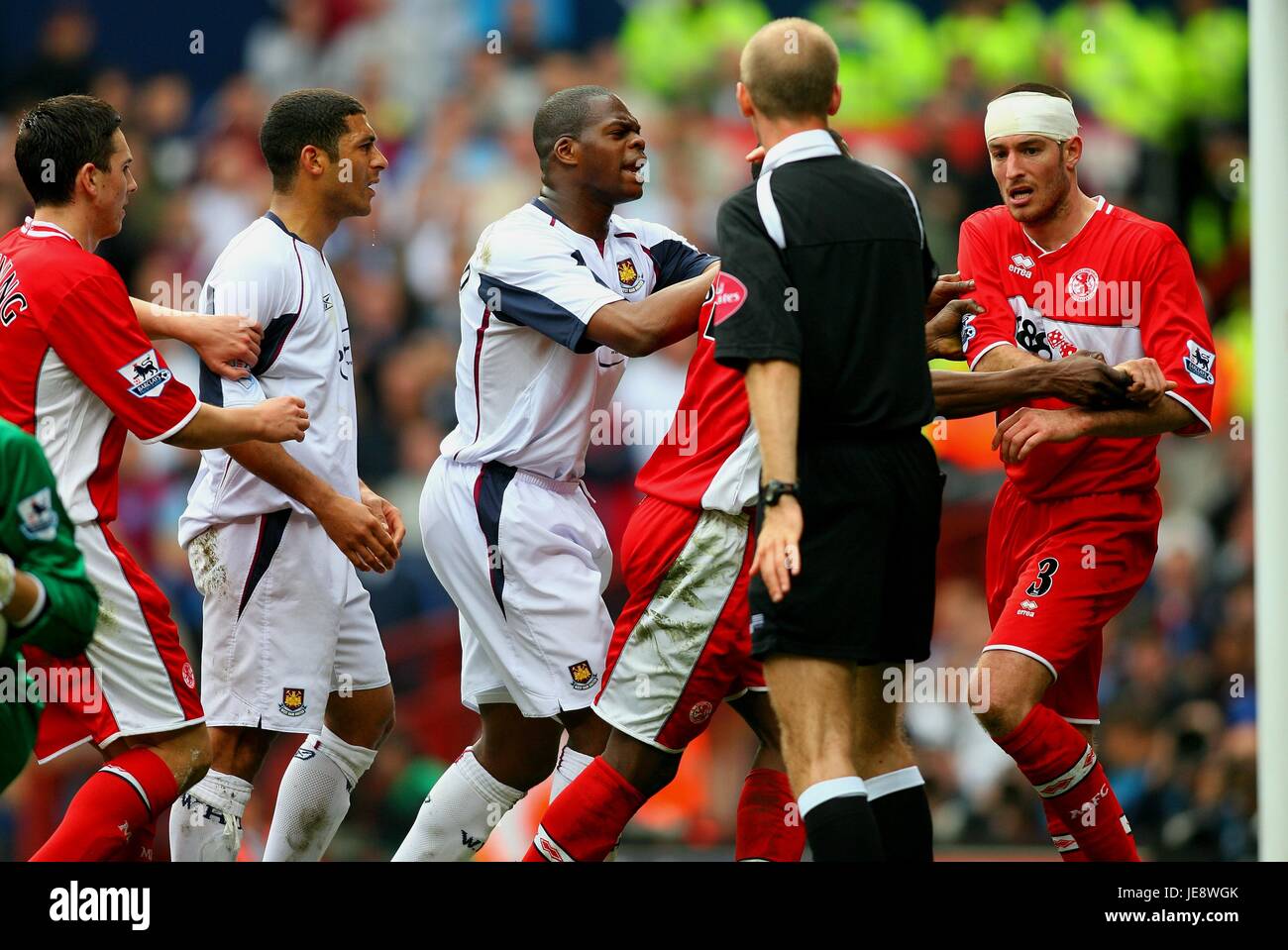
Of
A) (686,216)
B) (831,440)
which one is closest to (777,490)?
(831,440)

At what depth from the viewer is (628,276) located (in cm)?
562

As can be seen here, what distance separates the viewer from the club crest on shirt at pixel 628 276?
559cm

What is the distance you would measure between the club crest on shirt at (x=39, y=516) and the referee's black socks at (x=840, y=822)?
6.09 feet

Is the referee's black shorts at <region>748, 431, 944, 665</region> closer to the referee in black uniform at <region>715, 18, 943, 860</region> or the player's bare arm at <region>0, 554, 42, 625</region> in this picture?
the referee in black uniform at <region>715, 18, 943, 860</region>

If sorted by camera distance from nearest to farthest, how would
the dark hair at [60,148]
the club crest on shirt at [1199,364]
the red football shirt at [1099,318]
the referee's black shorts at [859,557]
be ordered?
the referee's black shorts at [859,557]
the dark hair at [60,148]
the club crest on shirt at [1199,364]
the red football shirt at [1099,318]

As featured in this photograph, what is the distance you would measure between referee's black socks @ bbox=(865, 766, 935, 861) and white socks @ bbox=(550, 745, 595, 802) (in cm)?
106

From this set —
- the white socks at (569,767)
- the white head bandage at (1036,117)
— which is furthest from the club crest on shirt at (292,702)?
the white head bandage at (1036,117)

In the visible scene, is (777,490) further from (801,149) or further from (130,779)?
(130,779)

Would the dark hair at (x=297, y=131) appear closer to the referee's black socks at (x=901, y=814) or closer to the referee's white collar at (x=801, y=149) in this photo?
the referee's white collar at (x=801, y=149)

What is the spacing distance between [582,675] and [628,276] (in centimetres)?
126

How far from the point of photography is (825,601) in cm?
437

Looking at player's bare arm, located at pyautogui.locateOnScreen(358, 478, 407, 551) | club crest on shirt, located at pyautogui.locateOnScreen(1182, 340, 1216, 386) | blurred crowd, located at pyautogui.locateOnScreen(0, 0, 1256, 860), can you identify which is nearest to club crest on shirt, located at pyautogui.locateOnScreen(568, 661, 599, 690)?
player's bare arm, located at pyautogui.locateOnScreen(358, 478, 407, 551)
